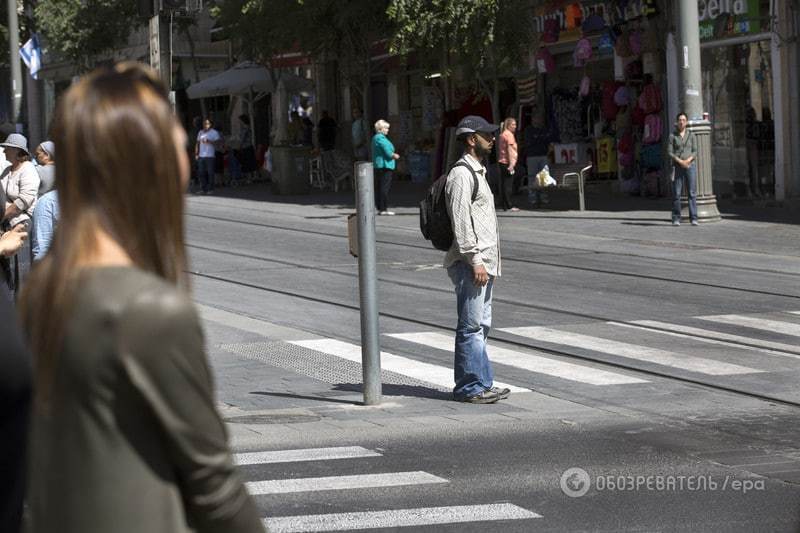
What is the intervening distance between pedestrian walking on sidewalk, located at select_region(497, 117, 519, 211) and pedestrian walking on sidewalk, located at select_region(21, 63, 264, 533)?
79.6 ft

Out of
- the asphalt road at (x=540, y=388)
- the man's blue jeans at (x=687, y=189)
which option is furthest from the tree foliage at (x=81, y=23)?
the asphalt road at (x=540, y=388)

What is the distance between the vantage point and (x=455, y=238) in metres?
9.69

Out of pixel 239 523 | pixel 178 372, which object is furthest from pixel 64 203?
pixel 239 523

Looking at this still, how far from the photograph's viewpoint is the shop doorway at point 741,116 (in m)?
26.8

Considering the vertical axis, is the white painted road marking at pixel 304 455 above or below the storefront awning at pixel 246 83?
below

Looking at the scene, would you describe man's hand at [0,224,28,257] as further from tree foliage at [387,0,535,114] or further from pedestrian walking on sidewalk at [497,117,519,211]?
tree foliage at [387,0,535,114]

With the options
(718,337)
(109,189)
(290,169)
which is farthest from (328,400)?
(290,169)

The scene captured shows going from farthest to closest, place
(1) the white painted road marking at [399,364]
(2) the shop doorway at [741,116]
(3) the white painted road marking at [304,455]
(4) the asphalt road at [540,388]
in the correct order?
(2) the shop doorway at [741,116]
(1) the white painted road marking at [399,364]
(3) the white painted road marking at [304,455]
(4) the asphalt road at [540,388]

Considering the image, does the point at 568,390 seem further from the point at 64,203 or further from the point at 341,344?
the point at 64,203

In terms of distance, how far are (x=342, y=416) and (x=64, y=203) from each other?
7.02 meters

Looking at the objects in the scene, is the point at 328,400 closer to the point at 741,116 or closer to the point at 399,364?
the point at 399,364

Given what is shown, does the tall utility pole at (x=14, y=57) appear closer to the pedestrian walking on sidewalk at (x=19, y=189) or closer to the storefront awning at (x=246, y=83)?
the storefront awning at (x=246, y=83)

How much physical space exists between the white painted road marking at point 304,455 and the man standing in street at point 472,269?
5.17 ft

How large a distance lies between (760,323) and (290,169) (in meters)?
21.4
